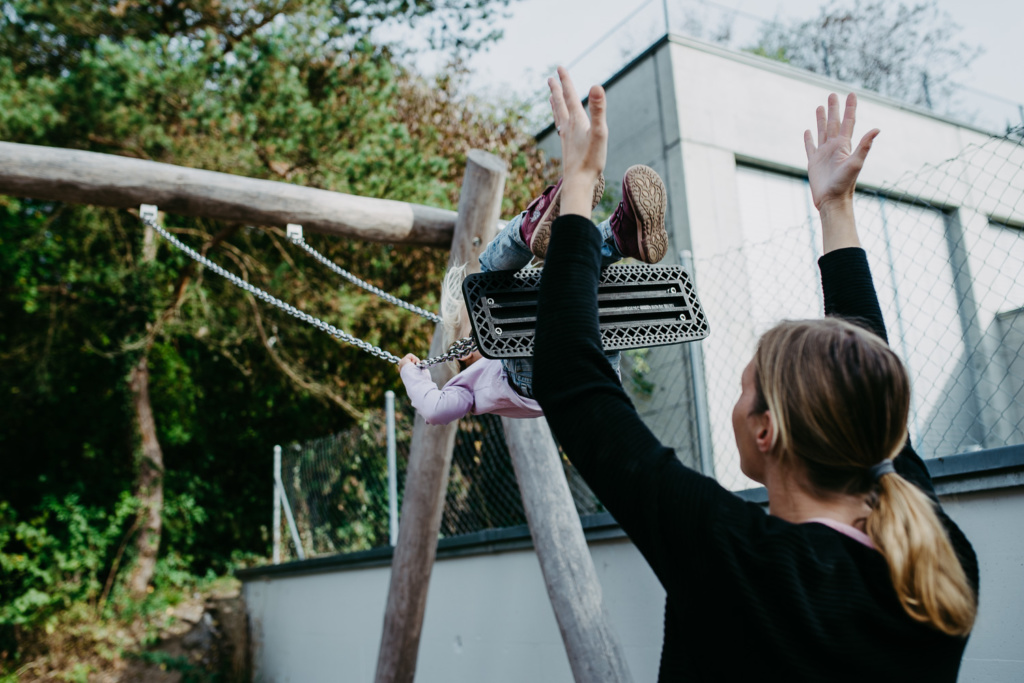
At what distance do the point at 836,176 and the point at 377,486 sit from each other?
5281mm

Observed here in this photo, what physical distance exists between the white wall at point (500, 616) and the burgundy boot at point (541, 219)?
1706 millimetres

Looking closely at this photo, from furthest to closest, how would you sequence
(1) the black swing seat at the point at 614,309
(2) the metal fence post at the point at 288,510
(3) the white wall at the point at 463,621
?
1. (2) the metal fence post at the point at 288,510
2. (3) the white wall at the point at 463,621
3. (1) the black swing seat at the point at 614,309

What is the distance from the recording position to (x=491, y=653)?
14.7 ft

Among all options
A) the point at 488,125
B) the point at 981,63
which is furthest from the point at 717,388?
the point at 981,63

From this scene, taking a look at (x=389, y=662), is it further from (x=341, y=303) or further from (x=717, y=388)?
(x=341, y=303)

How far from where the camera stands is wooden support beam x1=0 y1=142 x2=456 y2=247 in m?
3.26

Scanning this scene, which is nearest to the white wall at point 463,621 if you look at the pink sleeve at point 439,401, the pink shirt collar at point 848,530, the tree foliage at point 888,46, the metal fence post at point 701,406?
the metal fence post at point 701,406

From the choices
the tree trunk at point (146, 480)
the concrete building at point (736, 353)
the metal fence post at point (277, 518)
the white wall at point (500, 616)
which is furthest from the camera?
the tree trunk at point (146, 480)

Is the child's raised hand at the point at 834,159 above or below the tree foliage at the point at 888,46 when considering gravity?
below

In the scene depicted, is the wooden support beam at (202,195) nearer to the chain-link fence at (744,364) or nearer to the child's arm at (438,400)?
the child's arm at (438,400)

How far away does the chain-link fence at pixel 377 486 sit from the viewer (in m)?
5.44

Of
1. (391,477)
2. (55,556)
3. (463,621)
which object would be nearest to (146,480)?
(55,556)


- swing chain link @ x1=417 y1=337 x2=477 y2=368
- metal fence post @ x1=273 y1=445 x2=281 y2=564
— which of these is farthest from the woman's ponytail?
metal fence post @ x1=273 y1=445 x2=281 y2=564

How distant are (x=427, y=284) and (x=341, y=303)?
133 cm
